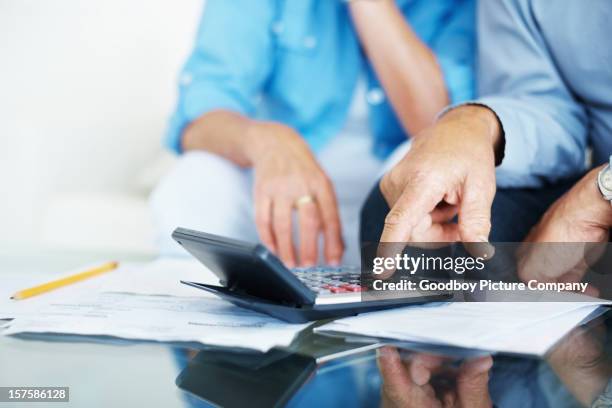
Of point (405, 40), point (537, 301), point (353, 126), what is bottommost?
point (537, 301)

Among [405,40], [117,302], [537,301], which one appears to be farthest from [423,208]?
[405,40]

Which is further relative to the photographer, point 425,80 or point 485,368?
point 425,80

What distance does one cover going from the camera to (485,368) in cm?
37

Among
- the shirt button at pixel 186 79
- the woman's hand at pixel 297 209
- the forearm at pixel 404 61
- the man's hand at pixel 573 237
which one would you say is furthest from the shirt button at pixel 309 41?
the man's hand at pixel 573 237

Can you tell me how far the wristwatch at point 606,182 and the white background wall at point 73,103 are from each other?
43.7 inches

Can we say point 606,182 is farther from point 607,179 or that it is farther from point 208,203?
point 208,203

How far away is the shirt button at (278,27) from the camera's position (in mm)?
1102

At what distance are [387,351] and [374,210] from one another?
266 millimetres

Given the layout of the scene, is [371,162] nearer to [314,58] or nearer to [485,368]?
[314,58]

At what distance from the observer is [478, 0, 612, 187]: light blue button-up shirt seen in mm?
670

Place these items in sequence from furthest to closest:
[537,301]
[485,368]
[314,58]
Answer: [314,58], [537,301], [485,368]

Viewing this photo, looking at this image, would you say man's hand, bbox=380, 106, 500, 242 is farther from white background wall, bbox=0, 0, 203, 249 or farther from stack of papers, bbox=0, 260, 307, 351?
white background wall, bbox=0, 0, 203, 249

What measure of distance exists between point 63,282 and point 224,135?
0.39m

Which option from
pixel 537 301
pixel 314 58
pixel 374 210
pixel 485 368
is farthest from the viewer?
pixel 314 58
